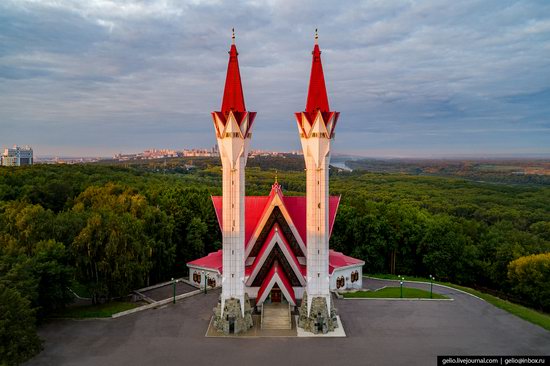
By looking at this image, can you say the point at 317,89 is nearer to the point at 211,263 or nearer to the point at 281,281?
the point at 281,281

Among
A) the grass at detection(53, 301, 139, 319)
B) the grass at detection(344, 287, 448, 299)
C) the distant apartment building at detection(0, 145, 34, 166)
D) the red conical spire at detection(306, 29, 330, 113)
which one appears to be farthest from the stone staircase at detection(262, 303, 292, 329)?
the distant apartment building at detection(0, 145, 34, 166)

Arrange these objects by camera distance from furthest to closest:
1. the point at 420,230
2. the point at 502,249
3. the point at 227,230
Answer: the point at 420,230 → the point at 502,249 → the point at 227,230

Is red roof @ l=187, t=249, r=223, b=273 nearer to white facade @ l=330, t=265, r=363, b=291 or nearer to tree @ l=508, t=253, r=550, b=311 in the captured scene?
white facade @ l=330, t=265, r=363, b=291

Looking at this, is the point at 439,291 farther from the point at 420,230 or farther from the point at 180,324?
the point at 180,324

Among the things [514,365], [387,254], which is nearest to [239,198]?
[514,365]

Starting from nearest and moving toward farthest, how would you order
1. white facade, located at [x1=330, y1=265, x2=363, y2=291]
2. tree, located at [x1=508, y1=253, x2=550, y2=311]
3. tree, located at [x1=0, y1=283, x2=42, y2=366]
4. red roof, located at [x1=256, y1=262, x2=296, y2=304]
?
tree, located at [x1=0, y1=283, x2=42, y2=366]
red roof, located at [x1=256, y1=262, x2=296, y2=304]
tree, located at [x1=508, y1=253, x2=550, y2=311]
white facade, located at [x1=330, y1=265, x2=363, y2=291]

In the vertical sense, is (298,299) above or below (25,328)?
below

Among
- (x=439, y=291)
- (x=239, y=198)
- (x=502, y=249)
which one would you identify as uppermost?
(x=239, y=198)
